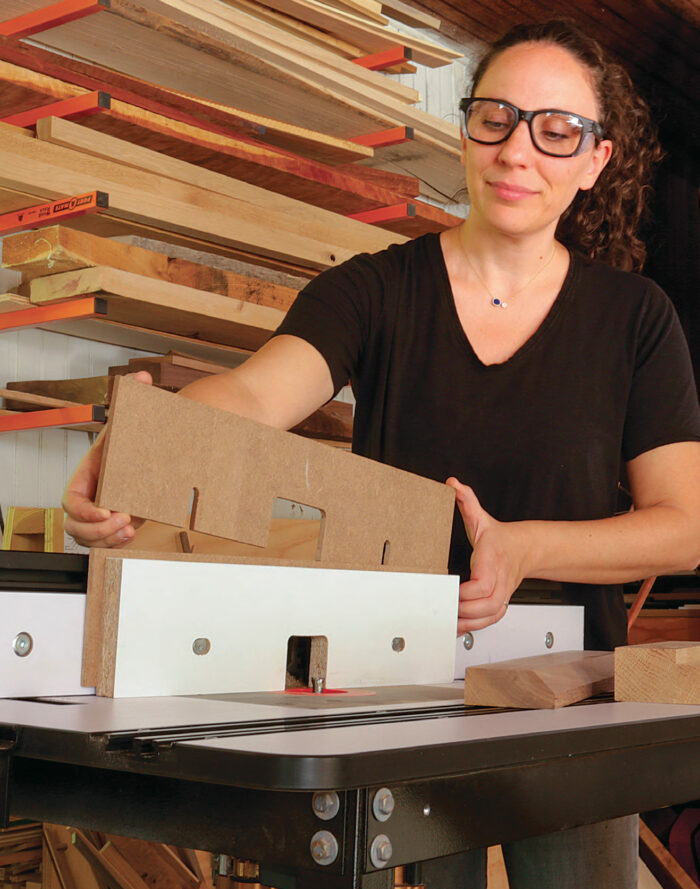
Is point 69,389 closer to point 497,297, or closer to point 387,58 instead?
point 497,297

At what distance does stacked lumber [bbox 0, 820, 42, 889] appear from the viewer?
2615 millimetres

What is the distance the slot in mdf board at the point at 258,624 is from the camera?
0.91 meters

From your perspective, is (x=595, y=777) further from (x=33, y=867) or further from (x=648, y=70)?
(x=648, y=70)

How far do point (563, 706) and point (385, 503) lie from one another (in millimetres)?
308

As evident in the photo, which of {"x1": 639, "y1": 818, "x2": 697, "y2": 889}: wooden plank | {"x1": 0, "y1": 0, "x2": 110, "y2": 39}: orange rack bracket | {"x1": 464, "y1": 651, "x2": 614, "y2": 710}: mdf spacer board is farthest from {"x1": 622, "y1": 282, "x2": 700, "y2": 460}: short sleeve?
{"x1": 639, "y1": 818, "x2": 697, "y2": 889}: wooden plank

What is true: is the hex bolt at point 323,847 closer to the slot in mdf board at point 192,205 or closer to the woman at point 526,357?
the woman at point 526,357

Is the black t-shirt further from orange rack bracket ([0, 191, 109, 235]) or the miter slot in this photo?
orange rack bracket ([0, 191, 109, 235])

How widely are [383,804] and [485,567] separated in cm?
65

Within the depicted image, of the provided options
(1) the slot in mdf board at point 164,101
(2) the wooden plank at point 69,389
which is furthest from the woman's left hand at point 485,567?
(1) the slot in mdf board at point 164,101

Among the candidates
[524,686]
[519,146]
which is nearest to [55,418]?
[519,146]

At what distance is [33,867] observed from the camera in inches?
105

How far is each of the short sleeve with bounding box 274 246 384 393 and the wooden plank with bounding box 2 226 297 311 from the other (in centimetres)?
85

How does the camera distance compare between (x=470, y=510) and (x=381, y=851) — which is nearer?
(x=381, y=851)

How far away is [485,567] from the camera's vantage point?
1.27 meters
